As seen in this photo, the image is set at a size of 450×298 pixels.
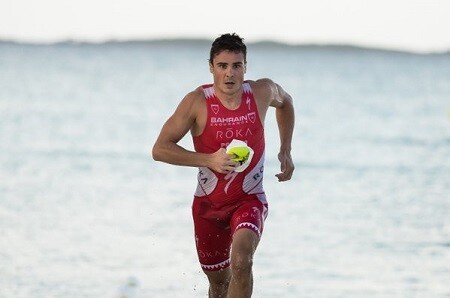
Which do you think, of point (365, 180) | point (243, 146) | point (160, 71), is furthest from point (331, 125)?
point (160, 71)

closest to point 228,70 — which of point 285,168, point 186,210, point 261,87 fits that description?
point 261,87

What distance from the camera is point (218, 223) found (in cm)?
1012

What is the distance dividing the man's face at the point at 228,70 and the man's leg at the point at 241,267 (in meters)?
0.98

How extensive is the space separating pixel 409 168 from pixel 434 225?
31.5 ft

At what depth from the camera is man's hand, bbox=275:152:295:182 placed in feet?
33.1

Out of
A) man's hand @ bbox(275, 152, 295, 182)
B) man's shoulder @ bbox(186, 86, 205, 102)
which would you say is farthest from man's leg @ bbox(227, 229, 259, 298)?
man's shoulder @ bbox(186, 86, 205, 102)

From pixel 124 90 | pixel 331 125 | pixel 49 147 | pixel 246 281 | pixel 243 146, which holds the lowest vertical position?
pixel 246 281

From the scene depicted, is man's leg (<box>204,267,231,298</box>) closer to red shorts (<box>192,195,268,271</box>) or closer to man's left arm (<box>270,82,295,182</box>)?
red shorts (<box>192,195,268,271</box>)

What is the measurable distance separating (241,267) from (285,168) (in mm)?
1008

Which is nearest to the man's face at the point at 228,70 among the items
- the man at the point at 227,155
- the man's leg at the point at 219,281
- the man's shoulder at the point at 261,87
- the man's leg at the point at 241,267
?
the man at the point at 227,155

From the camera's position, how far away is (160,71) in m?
104

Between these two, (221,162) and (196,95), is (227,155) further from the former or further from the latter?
(196,95)

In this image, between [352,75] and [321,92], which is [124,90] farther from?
[352,75]

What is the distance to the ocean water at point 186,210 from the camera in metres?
14.1
